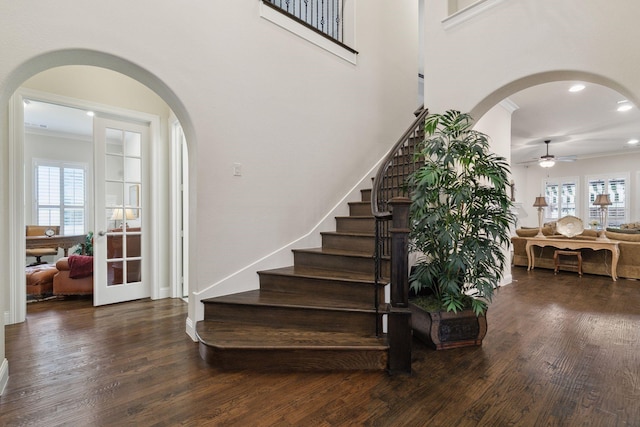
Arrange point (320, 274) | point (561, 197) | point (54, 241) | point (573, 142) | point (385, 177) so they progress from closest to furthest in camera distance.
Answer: point (320, 274) < point (385, 177) < point (54, 241) < point (573, 142) < point (561, 197)

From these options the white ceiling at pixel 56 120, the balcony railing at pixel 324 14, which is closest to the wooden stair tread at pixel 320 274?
the balcony railing at pixel 324 14

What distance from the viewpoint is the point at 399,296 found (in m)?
2.16

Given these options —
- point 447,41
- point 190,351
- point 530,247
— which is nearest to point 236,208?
point 190,351

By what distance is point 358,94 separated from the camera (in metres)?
4.09

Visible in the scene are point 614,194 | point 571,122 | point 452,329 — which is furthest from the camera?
point 614,194

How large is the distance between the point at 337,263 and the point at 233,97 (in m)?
1.91

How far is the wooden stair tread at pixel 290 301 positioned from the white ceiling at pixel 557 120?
13.2 feet

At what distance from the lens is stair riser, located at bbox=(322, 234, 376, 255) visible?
3009mm

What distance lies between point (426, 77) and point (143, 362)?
13.1 ft

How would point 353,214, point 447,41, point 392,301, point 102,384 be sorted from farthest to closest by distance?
point 353,214 < point 447,41 < point 392,301 < point 102,384

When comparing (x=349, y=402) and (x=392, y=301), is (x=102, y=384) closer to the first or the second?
(x=349, y=402)

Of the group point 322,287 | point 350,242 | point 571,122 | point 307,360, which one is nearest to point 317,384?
point 307,360

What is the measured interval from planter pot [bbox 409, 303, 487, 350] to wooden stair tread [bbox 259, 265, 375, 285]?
596 mm

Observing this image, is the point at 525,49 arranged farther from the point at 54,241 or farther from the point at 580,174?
the point at 580,174
